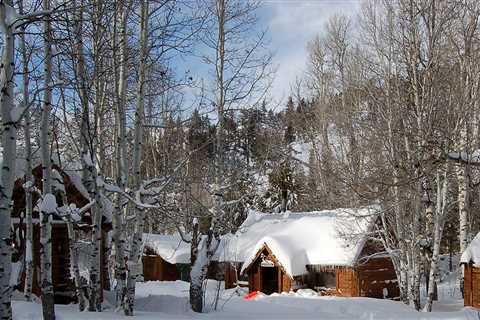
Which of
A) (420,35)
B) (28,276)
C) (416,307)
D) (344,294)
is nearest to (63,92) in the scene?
(28,276)

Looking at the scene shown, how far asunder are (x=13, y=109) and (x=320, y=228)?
21.8 meters

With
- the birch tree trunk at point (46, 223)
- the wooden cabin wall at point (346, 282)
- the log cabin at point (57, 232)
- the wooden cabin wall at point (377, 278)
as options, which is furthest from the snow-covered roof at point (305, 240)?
the birch tree trunk at point (46, 223)

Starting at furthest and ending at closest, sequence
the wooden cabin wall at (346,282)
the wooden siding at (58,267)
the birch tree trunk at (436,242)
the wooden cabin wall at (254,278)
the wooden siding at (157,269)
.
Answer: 1. the wooden siding at (157,269)
2. the wooden cabin wall at (254,278)
3. the wooden cabin wall at (346,282)
4. the birch tree trunk at (436,242)
5. the wooden siding at (58,267)

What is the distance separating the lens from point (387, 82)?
17.6 m

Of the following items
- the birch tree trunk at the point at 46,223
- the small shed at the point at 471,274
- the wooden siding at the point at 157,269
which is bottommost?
the wooden siding at the point at 157,269

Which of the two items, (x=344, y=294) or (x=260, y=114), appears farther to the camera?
(x=344, y=294)

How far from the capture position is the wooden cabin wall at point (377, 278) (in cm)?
2406

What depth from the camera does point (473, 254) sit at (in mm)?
20000

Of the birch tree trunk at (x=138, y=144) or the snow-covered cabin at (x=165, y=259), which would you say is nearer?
the birch tree trunk at (x=138, y=144)

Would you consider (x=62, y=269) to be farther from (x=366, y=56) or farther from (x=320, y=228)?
(x=320, y=228)

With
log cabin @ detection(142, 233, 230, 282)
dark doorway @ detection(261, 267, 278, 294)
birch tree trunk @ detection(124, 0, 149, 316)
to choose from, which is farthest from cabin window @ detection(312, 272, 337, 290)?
birch tree trunk @ detection(124, 0, 149, 316)

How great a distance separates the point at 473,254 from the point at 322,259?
Answer: 6.74 meters

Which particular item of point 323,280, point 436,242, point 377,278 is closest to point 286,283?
point 323,280

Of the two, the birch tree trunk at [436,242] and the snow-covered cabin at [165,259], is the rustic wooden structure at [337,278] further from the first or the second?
the snow-covered cabin at [165,259]
